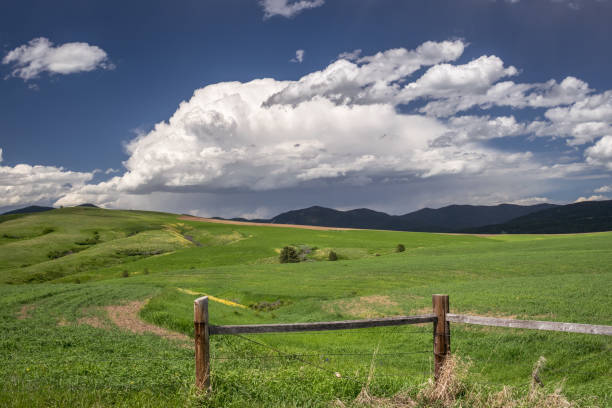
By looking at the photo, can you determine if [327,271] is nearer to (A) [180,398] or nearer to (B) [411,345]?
(B) [411,345]

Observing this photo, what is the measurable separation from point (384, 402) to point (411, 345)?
1111 centimetres

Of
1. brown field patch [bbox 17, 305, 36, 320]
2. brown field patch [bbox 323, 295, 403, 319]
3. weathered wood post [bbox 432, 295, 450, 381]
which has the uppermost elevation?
weathered wood post [bbox 432, 295, 450, 381]

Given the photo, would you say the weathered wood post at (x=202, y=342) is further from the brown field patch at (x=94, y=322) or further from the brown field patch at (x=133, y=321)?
the brown field patch at (x=94, y=322)

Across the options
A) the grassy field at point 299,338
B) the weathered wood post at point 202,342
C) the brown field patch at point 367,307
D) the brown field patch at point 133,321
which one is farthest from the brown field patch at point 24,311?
the weathered wood post at point 202,342

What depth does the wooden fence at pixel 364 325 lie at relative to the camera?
668 cm

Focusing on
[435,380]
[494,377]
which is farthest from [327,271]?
[435,380]

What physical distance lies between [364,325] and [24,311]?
76.4 ft

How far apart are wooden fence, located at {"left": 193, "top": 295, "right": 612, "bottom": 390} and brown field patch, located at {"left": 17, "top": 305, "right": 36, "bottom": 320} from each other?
18.9m

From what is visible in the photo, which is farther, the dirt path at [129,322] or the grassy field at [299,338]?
the dirt path at [129,322]

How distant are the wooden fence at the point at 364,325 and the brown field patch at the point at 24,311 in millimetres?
18940

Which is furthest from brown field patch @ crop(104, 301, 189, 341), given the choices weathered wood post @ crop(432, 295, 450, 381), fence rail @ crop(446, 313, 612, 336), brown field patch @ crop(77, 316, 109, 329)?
fence rail @ crop(446, 313, 612, 336)

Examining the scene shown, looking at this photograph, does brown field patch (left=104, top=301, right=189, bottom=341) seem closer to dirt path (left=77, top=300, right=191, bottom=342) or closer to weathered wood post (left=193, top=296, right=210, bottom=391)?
dirt path (left=77, top=300, right=191, bottom=342)

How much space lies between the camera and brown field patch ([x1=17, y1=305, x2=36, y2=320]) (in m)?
21.1

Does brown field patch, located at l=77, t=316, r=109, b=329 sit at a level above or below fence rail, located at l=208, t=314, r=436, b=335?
below
